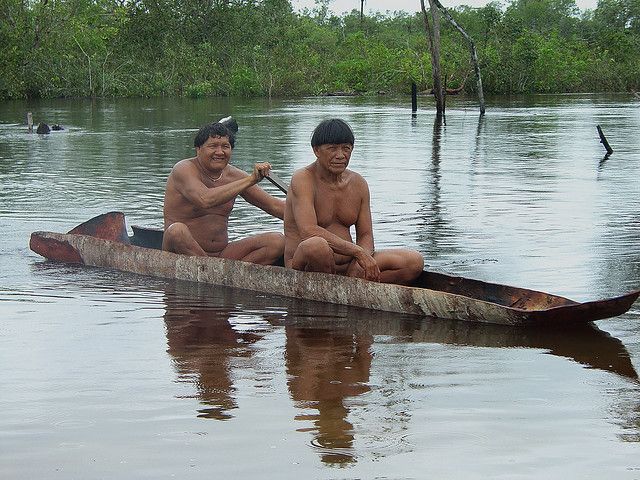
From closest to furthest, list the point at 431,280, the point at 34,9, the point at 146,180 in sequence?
1. the point at 431,280
2. the point at 146,180
3. the point at 34,9

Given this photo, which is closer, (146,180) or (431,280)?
(431,280)

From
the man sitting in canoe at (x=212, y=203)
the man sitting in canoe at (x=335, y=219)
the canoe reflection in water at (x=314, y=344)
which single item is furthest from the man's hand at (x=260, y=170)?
the canoe reflection in water at (x=314, y=344)

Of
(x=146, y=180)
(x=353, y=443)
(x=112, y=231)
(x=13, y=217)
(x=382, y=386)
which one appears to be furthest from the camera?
(x=146, y=180)

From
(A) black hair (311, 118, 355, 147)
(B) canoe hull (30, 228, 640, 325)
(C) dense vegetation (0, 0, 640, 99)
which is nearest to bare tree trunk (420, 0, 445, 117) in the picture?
(C) dense vegetation (0, 0, 640, 99)

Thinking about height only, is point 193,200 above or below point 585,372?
above

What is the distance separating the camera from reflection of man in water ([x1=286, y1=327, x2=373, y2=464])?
13.2 feet

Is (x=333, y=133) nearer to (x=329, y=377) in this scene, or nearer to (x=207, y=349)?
(x=207, y=349)

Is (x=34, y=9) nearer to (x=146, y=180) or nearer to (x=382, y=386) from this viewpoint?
(x=146, y=180)

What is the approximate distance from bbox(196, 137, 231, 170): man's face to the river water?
0.78 metres

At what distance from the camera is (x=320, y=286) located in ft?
21.7

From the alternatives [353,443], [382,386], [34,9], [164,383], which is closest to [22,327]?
[164,383]

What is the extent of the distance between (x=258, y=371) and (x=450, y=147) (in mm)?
14699

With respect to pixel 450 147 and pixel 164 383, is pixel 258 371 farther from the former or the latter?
A: pixel 450 147

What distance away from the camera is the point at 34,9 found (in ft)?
140
